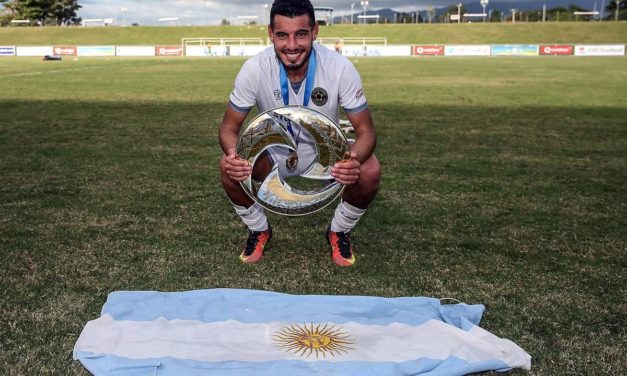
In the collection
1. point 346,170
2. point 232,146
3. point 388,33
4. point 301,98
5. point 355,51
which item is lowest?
point 346,170

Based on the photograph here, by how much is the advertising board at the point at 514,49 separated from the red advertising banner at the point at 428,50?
4.96m

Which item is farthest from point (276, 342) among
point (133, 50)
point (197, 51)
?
point (133, 50)

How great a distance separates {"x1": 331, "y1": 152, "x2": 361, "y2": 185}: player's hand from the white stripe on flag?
99cm

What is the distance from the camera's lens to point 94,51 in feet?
185

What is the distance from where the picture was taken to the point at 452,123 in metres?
11.4

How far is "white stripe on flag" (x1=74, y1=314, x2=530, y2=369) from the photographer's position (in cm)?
284

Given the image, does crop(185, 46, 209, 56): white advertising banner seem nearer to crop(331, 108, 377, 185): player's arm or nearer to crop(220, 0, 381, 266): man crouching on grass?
crop(220, 0, 381, 266): man crouching on grass

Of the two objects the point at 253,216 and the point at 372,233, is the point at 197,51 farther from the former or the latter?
the point at 253,216

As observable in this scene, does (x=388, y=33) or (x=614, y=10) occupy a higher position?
(x=614, y=10)

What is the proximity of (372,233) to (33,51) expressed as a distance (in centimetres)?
5627

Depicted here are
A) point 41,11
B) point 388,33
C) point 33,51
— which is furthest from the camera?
point 41,11

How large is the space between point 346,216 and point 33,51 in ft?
186

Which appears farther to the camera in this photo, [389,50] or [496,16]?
[496,16]

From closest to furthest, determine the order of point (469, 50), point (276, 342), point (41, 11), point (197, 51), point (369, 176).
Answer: point (276, 342), point (369, 176), point (469, 50), point (197, 51), point (41, 11)
